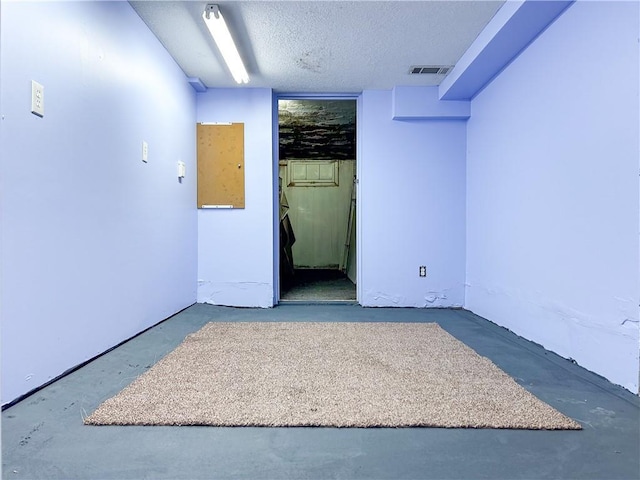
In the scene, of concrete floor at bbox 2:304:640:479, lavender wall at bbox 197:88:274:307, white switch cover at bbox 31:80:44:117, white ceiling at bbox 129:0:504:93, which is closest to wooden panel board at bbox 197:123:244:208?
lavender wall at bbox 197:88:274:307

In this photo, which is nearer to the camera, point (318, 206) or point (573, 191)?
point (573, 191)

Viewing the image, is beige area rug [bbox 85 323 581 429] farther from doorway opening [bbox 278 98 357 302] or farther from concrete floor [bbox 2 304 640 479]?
doorway opening [bbox 278 98 357 302]

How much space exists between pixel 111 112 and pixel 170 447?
1.89m

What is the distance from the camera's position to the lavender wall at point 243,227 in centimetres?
358

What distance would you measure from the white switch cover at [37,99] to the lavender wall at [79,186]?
20 millimetres

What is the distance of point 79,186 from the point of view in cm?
179

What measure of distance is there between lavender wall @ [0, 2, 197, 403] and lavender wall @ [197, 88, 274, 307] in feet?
2.29

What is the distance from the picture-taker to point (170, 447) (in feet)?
3.74

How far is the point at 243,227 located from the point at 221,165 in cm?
68

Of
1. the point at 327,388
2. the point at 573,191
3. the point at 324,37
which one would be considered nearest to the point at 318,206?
the point at 324,37

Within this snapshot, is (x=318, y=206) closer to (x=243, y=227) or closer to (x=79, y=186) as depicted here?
(x=243, y=227)

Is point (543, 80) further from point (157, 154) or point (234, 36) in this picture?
point (157, 154)

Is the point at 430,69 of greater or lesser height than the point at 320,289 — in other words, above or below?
above

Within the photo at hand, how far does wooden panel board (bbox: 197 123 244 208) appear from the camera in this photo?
11.7 ft
